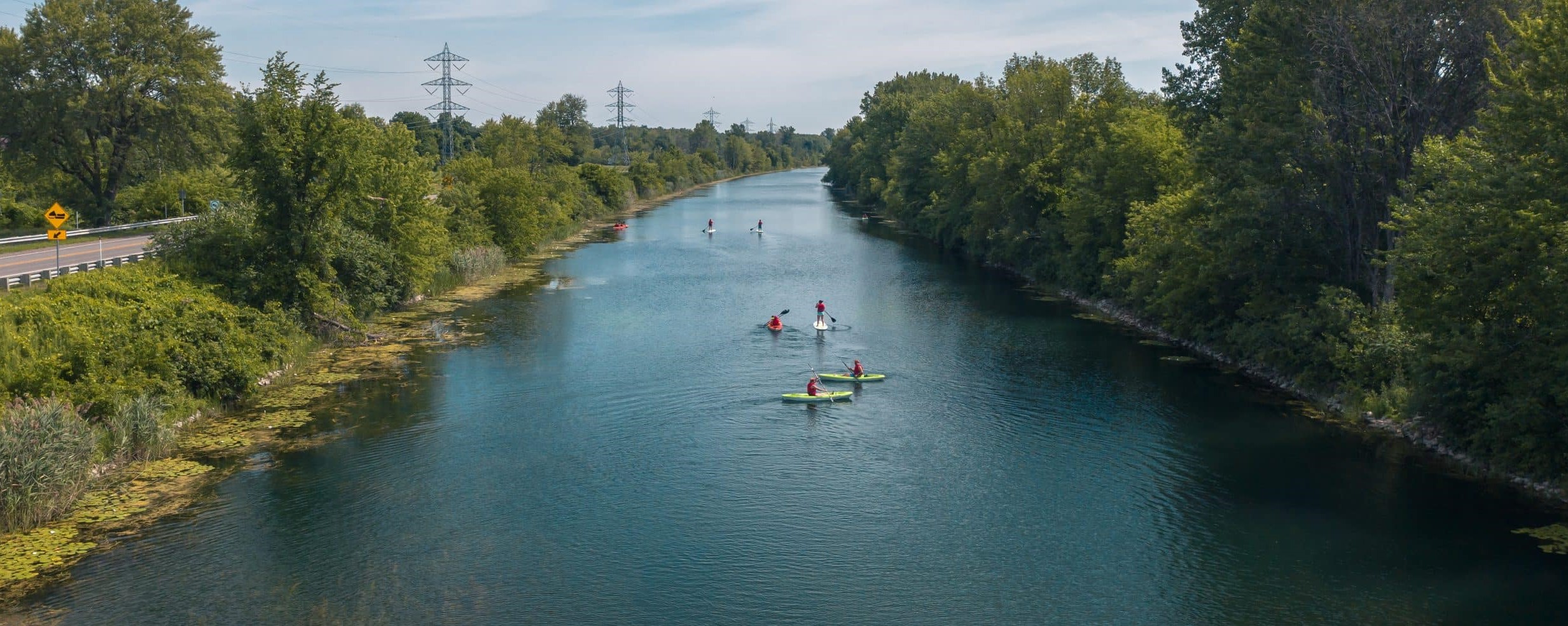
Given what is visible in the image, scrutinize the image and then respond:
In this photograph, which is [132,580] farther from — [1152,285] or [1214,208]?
[1152,285]

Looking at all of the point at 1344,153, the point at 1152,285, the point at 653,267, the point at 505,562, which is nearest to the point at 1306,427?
the point at 1344,153

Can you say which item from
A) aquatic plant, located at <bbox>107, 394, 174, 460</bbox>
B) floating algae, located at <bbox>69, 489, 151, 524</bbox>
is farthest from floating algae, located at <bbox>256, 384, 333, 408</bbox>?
floating algae, located at <bbox>69, 489, 151, 524</bbox>

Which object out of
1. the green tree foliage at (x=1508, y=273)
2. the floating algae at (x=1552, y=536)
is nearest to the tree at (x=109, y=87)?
the green tree foliage at (x=1508, y=273)

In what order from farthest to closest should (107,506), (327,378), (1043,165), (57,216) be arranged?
(1043,165)
(57,216)
(327,378)
(107,506)

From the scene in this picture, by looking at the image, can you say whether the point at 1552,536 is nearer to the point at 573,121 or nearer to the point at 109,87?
the point at 109,87

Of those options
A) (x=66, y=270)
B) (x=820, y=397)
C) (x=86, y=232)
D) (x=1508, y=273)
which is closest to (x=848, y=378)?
(x=820, y=397)

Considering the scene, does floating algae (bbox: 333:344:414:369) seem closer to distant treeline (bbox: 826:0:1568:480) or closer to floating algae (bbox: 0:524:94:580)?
floating algae (bbox: 0:524:94:580)
